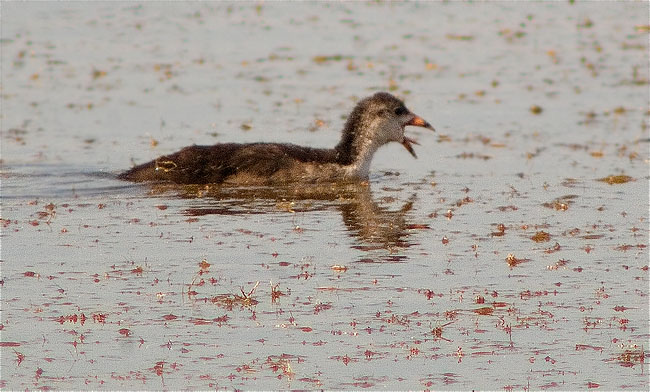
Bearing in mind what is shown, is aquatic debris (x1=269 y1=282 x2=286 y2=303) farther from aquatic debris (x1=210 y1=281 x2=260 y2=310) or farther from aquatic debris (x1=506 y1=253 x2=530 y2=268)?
aquatic debris (x1=506 y1=253 x2=530 y2=268)

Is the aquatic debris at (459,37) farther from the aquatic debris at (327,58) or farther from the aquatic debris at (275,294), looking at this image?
the aquatic debris at (275,294)

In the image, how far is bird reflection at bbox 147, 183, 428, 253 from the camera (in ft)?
49.2

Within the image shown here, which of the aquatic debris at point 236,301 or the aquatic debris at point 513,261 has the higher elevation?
the aquatic debris at point 513,261

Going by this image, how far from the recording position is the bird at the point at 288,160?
17953 millimetres

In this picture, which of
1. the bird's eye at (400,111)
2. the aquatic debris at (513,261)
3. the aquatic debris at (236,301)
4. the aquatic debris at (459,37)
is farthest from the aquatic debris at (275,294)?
the aquatic debris at (459,37)

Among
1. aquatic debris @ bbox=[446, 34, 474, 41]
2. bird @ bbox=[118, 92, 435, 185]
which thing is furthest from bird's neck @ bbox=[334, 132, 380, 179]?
aquatic debris @ bbox=[446, 34, 474, 41]

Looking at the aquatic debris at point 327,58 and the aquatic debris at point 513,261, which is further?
the aquatic debris at point 327,58

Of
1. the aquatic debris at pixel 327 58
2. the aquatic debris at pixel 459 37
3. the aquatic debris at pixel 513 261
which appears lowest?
the aquatic debris at pixel 513 261

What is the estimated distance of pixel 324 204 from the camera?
1692 centimetres

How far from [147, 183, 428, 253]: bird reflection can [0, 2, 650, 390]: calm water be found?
6 centimetres

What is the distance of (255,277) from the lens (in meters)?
12.6

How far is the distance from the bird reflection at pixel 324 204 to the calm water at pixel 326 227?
0.21 feet

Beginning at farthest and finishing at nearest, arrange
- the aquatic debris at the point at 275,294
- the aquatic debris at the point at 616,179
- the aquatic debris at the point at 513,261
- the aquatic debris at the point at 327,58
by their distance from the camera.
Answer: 1. the aquatic debris at the point at 327,58
2. the aquatic debris at the point at 616,179
3. the aquatic debris at the point at 513,261
4. the aquatic debris at the point at 275,294

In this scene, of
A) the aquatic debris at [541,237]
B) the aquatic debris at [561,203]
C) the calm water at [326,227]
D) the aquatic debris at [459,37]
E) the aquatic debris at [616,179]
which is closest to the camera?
the calm water at [326,227]
